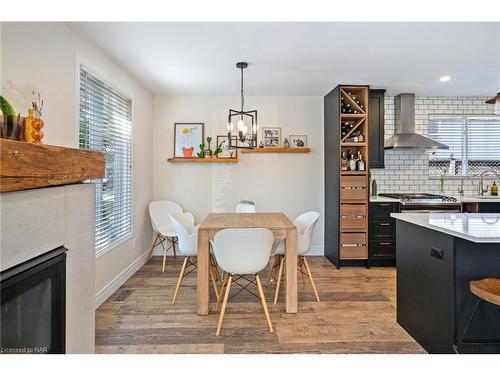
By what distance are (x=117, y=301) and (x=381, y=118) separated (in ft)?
13.7

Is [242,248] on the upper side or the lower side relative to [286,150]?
lower

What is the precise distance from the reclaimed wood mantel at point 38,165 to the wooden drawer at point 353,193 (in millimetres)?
3323

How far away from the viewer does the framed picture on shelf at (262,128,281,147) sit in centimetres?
496

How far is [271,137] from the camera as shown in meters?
4.96

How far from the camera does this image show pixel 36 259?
1398mm

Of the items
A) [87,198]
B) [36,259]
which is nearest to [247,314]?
[87,198]

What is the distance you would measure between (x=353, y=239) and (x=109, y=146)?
10.9 ft

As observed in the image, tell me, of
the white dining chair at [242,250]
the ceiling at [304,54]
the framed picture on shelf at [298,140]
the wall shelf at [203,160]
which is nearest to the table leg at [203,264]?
the white dining chair at [242,250]

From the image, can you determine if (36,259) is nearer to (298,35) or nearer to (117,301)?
(117,301)

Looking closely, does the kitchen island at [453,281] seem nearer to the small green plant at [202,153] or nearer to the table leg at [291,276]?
the table leg at [291,276]

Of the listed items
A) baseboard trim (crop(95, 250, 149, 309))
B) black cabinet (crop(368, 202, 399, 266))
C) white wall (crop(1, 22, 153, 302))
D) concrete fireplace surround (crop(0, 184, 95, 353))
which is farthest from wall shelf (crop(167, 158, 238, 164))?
concrete fireplace surround (crop(0, 184, 95, 353))

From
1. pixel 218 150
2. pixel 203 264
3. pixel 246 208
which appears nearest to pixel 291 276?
pixel 203 264

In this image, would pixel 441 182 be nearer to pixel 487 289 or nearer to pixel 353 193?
pixel 353 193

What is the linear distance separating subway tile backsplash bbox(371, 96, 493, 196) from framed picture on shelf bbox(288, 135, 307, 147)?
1184 mm
